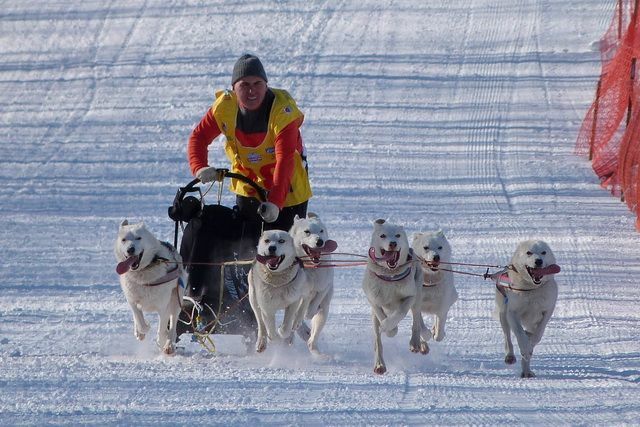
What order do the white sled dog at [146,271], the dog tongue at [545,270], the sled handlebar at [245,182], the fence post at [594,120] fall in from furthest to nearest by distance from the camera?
the fence post at [594,120], the sled handlebar at [245,182], the white sled dog at [146,271], the dog tongue at [545,270]

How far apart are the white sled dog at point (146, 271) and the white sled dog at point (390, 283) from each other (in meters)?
1.02

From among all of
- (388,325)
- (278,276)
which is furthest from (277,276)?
(388,325)

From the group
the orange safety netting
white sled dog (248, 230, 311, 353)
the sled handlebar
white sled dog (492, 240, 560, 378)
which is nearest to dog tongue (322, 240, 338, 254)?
white sled dog (248, 230, 311, 353)

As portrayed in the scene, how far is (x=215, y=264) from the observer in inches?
235

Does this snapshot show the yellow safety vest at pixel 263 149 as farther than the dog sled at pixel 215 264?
No

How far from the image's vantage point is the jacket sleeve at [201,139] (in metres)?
5.96

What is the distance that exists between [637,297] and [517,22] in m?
8.57

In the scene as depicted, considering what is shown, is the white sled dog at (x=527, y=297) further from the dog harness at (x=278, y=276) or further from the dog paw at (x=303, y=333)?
the dog paw at (x=303, y=333)

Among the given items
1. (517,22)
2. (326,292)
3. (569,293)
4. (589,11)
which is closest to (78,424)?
(326,292)

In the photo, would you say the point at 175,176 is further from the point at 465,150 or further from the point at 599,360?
the point at 599,360

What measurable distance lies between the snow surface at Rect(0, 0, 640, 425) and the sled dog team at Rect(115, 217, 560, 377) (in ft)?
0.72

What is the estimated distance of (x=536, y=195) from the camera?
32.8 ft

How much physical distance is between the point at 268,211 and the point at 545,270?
1.41 metres

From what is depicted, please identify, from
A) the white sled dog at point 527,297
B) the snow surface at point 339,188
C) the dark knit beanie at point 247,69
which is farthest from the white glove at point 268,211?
the white sled dog at point 527,297
